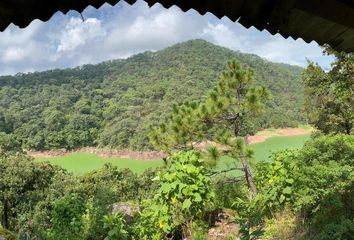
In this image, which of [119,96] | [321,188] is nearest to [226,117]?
[321,188]

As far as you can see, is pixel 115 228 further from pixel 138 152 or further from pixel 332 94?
pixel 138 152

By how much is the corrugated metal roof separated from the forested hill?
3747 centimetres

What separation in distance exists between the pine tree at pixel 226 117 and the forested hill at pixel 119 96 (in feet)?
97.3

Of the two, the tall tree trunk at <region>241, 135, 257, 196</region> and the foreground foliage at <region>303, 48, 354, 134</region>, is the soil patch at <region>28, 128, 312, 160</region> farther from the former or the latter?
the tall tree trunk at <region>241, 135, 257, 196</region>

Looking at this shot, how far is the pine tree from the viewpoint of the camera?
898 cm

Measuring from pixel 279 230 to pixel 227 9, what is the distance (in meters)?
4.05

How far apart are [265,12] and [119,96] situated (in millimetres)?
59039

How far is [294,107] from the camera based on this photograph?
51.3 m

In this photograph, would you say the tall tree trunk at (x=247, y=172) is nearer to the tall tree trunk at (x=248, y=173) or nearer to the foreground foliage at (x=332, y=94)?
the tall tree trunk at (x=248, y=173)

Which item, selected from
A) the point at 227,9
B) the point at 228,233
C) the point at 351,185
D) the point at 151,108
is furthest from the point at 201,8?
the point at 151,108

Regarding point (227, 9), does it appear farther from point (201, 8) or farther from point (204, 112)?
point (204, 112)

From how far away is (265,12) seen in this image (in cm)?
159

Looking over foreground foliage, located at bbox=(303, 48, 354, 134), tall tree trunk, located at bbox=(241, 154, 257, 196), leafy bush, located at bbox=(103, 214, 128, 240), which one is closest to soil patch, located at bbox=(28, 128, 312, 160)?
foreground foliage, located at bbox=(303, 48, 354, 134)

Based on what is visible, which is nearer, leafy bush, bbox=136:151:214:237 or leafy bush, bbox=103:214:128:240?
leafy bush, bbox=103:214:128:240
